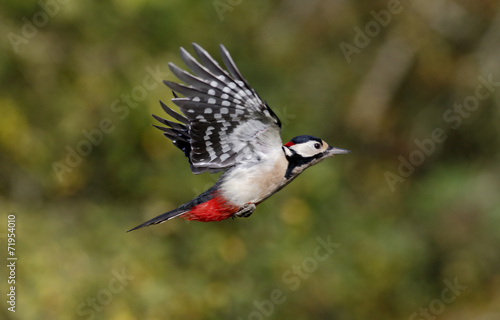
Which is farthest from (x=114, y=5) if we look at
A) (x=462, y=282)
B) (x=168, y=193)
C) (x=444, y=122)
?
(x=462, y=282)

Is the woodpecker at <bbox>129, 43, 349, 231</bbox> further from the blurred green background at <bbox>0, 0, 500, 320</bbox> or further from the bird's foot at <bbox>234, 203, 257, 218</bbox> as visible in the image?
the blurred green background at <bbox>0, 0, 500, 320</bbox>

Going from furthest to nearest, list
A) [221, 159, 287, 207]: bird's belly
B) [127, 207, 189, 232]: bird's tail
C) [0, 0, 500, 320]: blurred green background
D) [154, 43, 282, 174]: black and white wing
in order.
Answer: [0, 0, 500, 320]: blurred green background
[221, 159, 287, 207]: bird's belly
[127, 207, 189, 232]: bird's tail
[154, 43, 282, 174]: black and white wing

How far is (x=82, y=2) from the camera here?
7.77 meters

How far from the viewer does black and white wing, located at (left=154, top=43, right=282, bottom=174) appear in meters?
3.26

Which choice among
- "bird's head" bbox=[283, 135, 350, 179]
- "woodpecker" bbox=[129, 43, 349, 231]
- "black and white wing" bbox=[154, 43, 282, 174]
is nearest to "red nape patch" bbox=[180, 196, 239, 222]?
"woodpecker" bbox=[129, 43, 349, 231]

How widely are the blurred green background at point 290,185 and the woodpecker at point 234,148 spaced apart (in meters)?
3.36

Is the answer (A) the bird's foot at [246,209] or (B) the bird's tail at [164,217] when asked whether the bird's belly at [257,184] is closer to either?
(A) the bird's foot at [246,209]

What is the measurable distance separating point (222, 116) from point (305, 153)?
1.50ft

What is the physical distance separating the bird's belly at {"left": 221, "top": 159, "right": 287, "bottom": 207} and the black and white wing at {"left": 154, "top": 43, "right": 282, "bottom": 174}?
9 cm

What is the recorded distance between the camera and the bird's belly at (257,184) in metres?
3.55

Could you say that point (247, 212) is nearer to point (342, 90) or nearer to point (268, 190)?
point (268, 190)

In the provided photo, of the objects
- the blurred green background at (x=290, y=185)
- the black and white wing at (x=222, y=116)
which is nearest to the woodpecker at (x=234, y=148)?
the black and white wing at (x=222, y=116)

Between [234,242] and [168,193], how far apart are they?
90cm

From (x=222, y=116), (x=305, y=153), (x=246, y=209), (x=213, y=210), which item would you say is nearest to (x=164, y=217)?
(x=213, y=210)
